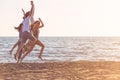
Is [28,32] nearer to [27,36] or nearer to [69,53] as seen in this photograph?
[27,36]

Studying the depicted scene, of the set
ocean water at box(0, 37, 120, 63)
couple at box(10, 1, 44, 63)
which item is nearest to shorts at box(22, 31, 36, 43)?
couple at box(10, 1, 44, 63)

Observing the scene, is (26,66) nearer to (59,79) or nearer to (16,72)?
(16,72)

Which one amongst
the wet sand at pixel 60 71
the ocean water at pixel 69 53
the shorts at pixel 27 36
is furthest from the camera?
the ocean water at pixel 69 53

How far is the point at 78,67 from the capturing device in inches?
682

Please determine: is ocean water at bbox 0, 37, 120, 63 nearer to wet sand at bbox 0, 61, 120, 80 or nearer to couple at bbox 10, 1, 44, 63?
wet sand at bbox 0, 61, 120, 80

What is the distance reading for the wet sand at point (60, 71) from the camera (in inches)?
577

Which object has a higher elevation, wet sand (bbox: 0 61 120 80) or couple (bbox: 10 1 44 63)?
couple (bbox: 10 1 44 63)

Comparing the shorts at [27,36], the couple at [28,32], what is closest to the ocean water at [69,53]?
the couple at [28,32]

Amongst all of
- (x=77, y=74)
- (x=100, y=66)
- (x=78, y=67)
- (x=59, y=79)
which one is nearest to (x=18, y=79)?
(x=59, y=79)

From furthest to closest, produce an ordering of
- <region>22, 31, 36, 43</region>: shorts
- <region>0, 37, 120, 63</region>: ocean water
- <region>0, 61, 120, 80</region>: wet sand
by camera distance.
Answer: <region>0, 37, 120, 63</region>: ocean water
<region>22, 31, 36, 43</region>: shorts
<region>0, 61, 120, 80</region>: wet sand

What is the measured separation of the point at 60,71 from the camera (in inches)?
630

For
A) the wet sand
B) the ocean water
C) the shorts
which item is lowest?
the ocean water

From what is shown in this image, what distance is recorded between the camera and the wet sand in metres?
14.6

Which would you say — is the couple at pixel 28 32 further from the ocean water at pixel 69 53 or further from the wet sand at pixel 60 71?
the ocean water at pixel 69 53
